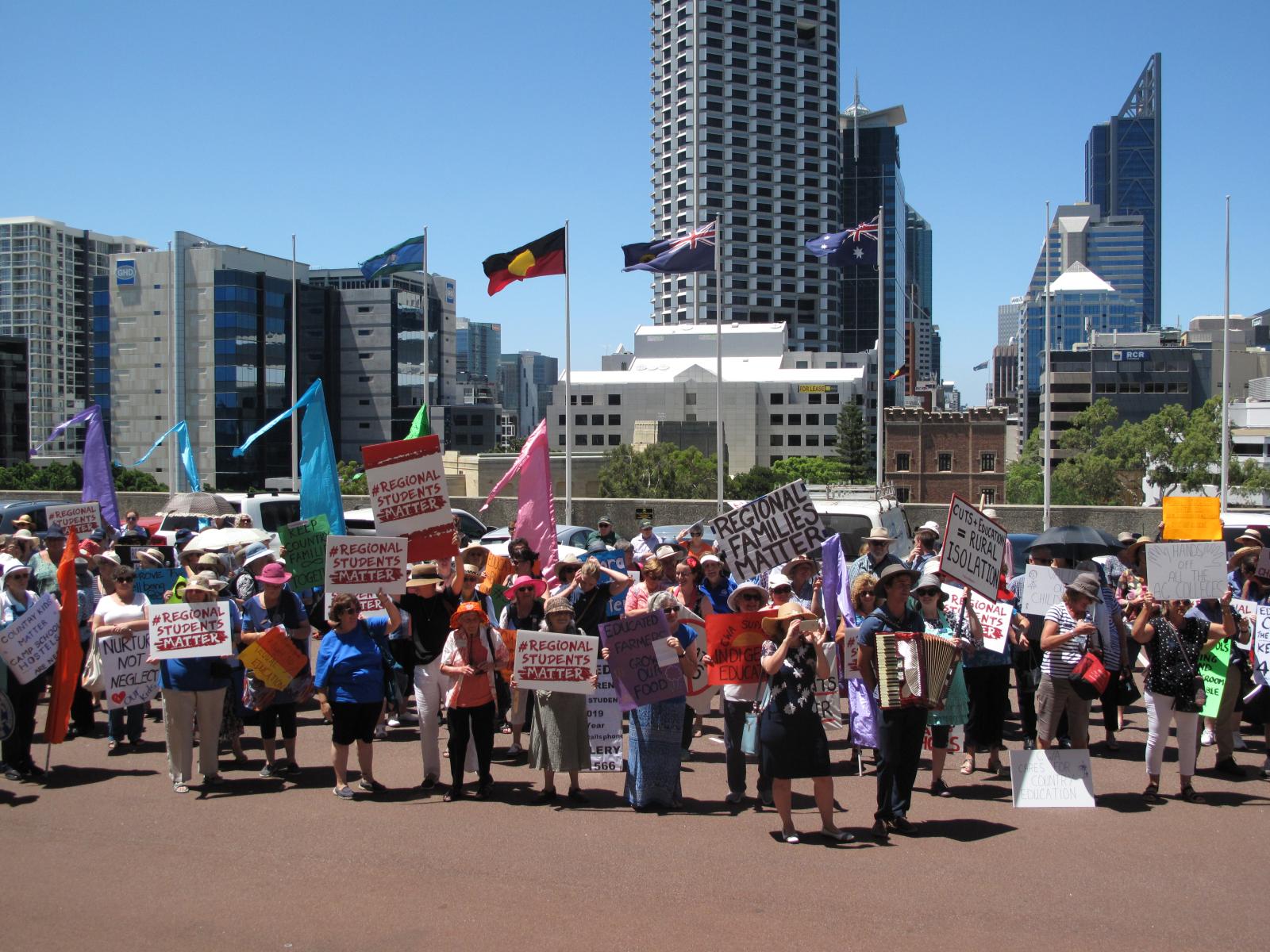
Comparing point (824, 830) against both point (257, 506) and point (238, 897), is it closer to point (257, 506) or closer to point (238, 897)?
point (238, 897)

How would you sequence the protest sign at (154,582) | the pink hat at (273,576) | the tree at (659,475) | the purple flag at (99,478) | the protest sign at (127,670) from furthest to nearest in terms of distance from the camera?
1. the tree at (659,475)
2. the purple flag at (99,478)
3. the protest sign at (154,582)
4. the protest sign at (127,670)
5. the pink hat at (273,576)

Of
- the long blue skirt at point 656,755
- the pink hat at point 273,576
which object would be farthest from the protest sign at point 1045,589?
the pink hat at point 273,576

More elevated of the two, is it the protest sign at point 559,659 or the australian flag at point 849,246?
the australian flag at point 849,246

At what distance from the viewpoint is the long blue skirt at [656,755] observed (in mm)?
8570

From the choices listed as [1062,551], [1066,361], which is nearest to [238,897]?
[1062,551]

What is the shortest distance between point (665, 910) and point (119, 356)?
133 metres

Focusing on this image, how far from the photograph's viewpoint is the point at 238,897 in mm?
6824

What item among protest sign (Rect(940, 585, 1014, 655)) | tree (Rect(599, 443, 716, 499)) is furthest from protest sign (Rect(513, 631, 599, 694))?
tree (Rect(599, 443, 716, 499))

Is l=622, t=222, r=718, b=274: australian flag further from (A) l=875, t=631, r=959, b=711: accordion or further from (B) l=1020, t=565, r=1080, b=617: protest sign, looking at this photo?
(A) l=875, t=631, r=959, b=711: accordion

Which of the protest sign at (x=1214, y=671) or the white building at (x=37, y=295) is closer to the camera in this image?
the protest sign at (x=1214, y=671)

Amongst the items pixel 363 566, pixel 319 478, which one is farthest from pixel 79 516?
pixel 363 566

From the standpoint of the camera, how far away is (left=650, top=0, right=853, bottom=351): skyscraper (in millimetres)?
171750

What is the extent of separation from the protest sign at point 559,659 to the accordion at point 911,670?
214 centimetres

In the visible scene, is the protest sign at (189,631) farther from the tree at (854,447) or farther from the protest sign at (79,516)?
the tree at (854,447)
